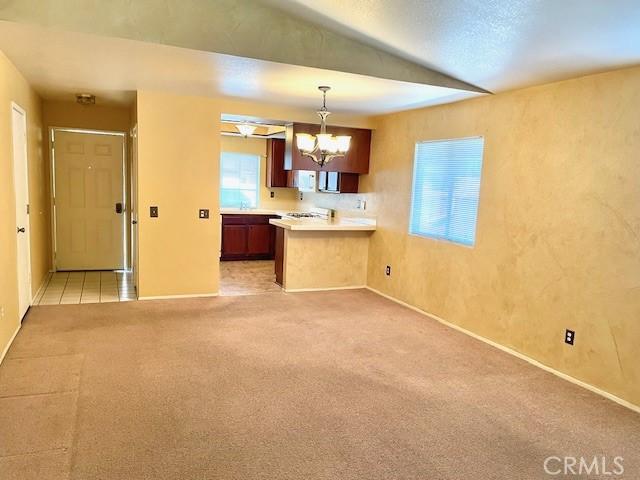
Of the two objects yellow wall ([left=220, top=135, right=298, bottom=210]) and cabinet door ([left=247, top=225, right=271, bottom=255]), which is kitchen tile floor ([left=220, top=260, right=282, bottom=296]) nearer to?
cabinet door ([left=247, top=225, right=271, bottom=255])

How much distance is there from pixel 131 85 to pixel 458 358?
3.94m

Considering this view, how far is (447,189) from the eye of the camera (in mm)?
4750

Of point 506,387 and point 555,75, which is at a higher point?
point 555,75

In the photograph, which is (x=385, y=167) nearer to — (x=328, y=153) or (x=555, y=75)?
(x=328, y=153)

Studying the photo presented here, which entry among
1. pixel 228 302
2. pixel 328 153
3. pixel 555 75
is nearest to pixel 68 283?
pixel 228 302

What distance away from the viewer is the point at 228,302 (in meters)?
5.17

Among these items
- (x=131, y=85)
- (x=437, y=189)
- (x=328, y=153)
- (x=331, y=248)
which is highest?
(x=131, y=85)

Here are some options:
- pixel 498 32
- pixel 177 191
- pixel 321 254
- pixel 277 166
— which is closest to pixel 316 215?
pixel 277 166

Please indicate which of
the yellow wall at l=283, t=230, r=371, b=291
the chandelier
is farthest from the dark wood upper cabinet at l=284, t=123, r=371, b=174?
the chandelier

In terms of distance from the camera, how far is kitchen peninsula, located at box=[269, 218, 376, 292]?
5.79 metres

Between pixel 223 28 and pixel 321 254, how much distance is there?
3.37m

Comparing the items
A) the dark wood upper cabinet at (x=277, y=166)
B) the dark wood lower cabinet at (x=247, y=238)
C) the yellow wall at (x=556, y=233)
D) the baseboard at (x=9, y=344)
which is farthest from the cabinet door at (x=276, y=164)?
the baseboard at (x=9, y=344)

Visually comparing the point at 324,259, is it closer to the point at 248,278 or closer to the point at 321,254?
the point at 321,254

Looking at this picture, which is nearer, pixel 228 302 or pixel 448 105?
pixel 448 105
